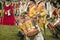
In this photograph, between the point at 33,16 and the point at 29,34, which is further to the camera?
the point at 33,16

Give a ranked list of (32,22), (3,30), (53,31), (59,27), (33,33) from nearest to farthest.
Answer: (33,33) → (32,22) → (59,27) → (53,31) → (3,30)

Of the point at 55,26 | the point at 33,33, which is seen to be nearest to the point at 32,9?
the point at 33,33

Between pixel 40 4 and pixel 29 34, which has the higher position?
pixel 40 4

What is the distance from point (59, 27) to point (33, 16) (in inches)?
144

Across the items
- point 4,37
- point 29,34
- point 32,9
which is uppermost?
point 32,9

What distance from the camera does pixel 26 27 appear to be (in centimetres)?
913

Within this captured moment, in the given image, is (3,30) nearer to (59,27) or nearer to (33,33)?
(59,27)

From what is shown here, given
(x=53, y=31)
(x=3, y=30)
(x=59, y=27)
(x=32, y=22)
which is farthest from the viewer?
(x=3, y=30)

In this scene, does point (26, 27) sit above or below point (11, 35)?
above

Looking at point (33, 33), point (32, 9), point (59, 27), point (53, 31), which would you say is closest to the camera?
point (33, 33)

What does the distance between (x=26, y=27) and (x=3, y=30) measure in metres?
6.67

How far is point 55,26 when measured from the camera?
517 inches

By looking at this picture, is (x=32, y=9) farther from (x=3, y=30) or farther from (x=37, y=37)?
(x=3, y=30)

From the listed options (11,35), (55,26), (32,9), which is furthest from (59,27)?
(32,9)
